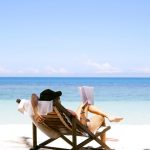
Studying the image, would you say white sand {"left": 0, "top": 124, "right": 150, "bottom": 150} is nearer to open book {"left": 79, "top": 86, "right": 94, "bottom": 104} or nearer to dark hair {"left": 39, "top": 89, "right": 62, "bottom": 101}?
open book {"left": 79, "top": 86, "right": 94, "bottom": 104}

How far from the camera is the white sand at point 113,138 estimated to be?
6407 mm

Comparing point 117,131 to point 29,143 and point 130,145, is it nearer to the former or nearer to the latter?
point 130,145

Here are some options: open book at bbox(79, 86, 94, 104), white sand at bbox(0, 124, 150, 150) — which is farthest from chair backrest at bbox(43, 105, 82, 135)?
white sand at bbox(0, 124, 150, 150)

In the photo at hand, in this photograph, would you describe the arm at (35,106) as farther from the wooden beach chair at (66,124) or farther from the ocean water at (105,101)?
the ocean water at (105,101)

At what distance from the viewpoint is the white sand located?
6407mm

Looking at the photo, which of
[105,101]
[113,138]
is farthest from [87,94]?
[105,101]

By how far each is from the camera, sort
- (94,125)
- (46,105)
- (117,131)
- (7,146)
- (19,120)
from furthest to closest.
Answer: (19,120) → (117,131) → (7,146) → (94,125) → (46,105)

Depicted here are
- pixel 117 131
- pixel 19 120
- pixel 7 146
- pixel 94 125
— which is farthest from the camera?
pixel 19 120

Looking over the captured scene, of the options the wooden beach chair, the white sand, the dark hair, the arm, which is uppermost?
the dark hair

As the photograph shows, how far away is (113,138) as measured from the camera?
727 cm

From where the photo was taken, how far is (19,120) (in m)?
12.0

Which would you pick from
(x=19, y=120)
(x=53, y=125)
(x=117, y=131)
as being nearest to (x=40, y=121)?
(x=53, y=125)

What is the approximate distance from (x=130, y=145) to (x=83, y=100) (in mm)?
1405

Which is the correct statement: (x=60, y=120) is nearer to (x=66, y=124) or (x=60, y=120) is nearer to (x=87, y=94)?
(x=66, y=124)
